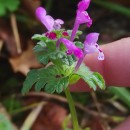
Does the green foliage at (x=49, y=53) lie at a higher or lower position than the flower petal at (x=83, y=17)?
lower

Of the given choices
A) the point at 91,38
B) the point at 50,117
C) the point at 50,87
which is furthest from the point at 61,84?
the point at 50,117

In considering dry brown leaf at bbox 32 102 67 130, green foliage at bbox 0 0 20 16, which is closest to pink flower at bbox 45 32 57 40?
dry brown leaf at bbox 32 102 67 130

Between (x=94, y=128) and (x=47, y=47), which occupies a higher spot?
(x=47, y=47)

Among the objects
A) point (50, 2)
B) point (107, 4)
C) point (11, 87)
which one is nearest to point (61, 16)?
point (50, 2)

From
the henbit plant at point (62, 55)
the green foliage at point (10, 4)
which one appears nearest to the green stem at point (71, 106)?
the henbit plant at point (62, 55)

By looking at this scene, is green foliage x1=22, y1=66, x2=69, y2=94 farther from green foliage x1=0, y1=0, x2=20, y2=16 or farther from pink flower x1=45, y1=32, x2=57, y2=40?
green foliage x1=0, y1=0, x2=20, y2=16

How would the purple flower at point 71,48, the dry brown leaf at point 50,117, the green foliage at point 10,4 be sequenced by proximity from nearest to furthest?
1. the purple flower at point 71,48
2. the dry brown leaf at point 50,117
3. the green foliage at point 10,4

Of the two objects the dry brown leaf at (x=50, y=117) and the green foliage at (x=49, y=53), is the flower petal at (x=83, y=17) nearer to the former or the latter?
the green foliage at (x=49, y=53)

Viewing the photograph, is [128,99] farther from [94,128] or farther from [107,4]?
[107,4]

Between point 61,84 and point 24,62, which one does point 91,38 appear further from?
point 24,62
